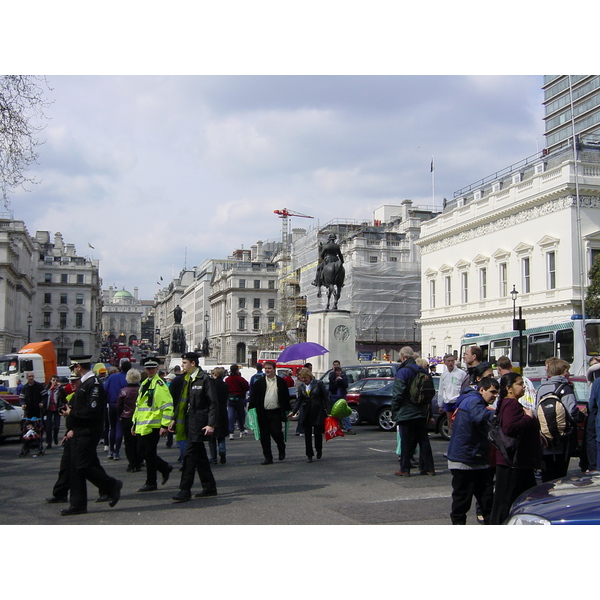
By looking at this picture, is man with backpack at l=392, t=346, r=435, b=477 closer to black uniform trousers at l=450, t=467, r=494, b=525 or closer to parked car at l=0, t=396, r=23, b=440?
black uniform trousers at l=450, t=467, r=494, b=525

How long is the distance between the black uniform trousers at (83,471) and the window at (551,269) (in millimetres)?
39816

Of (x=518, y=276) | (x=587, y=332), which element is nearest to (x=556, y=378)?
(x=587, y=332)

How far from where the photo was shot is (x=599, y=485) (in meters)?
5.50

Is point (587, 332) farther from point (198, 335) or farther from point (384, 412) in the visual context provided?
point (198, 335)

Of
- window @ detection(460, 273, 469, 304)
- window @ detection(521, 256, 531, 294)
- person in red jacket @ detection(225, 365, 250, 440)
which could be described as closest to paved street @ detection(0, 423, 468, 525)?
person in red jacket @ detection(225, 365, 250, 440)

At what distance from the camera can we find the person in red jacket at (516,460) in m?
6.75

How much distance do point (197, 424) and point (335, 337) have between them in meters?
19.1

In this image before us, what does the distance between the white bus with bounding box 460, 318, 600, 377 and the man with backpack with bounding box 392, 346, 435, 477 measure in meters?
13.7

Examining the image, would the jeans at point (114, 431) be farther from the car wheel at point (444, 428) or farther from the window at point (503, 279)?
the window at point (503, 279)

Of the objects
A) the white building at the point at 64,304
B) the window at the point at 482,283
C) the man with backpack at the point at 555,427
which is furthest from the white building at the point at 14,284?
the man with backpack at the point at 555,427

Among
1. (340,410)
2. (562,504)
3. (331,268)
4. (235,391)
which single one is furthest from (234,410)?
(331,268)

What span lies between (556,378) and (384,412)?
10925 mm

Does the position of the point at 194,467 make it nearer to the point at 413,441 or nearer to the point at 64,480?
the point at 64,480

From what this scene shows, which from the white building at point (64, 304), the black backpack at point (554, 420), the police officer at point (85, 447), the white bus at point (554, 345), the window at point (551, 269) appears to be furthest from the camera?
the white building at point (64, 304)
